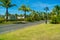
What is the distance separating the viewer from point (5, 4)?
6950 centimetres

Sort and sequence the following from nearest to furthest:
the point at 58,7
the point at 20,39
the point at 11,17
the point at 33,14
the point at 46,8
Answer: the point at 20,39 → the point at 46,8 → the point at 58,7 → the point at 11,17 → the point at 33,14

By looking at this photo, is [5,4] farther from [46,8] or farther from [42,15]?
[42,15]

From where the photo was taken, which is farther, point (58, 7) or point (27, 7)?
point (27, 7)

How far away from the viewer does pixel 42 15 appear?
151375 millimetres

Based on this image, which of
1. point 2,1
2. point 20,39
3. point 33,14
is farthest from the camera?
point 33,14

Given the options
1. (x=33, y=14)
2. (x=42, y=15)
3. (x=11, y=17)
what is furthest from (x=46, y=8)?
(x=42, y=15)

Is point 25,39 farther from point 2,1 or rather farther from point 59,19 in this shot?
point 2,1

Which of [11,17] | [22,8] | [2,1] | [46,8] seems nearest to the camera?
[46,8]

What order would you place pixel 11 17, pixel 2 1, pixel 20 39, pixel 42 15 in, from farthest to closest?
pixel 42 15
pixel 11 17
pixel 2 1
pixel 20 39

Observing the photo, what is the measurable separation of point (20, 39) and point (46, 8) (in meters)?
47.3

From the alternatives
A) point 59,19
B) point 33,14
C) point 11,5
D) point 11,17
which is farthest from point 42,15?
point 59,19

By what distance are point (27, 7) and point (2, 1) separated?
39568mm

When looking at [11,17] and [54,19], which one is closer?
[54,19]

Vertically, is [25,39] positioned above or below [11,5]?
below
